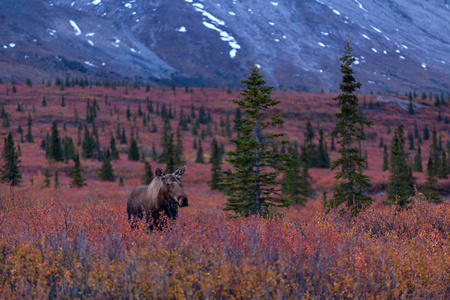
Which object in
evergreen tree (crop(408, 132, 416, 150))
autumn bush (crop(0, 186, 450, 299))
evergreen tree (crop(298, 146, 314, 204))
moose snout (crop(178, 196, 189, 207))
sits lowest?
evergreen tree (crop(298, 146, 314, 204))

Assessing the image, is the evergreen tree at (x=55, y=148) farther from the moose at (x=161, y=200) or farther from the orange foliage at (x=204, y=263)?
the moose at (x=161, y=200)

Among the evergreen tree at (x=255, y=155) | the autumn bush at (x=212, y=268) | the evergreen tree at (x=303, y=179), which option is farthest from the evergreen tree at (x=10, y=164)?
the autumn bush at (x=212, y=268)

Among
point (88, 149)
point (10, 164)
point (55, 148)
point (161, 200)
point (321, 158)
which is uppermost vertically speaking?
point (55, 148)

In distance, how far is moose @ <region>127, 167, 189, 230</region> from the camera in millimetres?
7902

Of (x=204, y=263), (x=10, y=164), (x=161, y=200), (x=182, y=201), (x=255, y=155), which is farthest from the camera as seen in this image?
(x=10, y=164)

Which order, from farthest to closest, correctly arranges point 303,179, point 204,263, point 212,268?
point 303,179 < point 204,263 < point 212,268

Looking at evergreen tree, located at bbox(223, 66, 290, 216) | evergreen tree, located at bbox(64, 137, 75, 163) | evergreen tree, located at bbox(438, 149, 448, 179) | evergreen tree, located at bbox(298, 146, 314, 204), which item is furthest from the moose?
evergreen tree, located at bbox(64, 137, 75, 163)

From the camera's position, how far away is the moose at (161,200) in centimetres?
790

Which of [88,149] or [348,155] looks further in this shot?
[88,149]

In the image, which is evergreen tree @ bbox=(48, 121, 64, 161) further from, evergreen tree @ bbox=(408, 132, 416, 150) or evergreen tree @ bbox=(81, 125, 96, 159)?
evergreen tree @ bbox=(408, 132, 416, 150)

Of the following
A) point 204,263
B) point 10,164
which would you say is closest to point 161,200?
point 204,263

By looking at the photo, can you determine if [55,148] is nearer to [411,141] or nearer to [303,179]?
[303,179]

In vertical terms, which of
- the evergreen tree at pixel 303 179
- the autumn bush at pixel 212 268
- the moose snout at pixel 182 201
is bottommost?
the evergreen tree at pixel 303 179

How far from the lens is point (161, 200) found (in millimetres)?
8336
